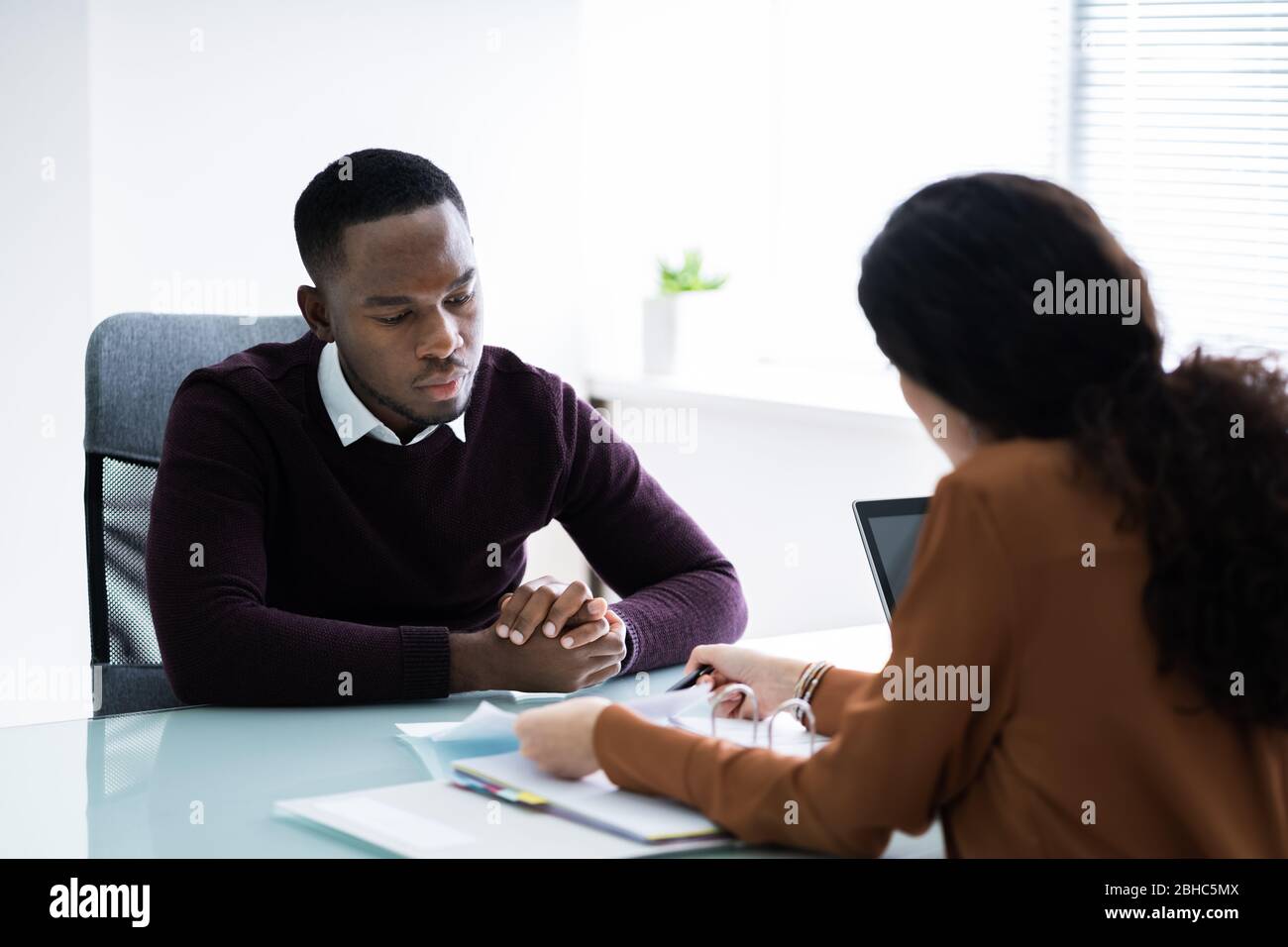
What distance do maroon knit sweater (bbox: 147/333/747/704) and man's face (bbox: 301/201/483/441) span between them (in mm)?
84

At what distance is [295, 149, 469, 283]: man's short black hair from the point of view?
5.81ft

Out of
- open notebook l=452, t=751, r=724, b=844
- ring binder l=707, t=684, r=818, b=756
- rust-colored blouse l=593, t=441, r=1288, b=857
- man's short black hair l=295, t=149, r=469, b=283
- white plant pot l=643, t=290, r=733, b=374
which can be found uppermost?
man's short black hair l=295, t=149, r=469, b=283

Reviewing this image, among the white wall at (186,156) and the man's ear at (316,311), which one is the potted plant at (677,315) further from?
the man's ear at (316,311)

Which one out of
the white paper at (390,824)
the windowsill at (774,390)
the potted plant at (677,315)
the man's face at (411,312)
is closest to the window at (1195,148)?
the windowsill at (774,390)

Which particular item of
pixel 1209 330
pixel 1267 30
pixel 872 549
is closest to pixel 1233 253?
pixel 1209 330

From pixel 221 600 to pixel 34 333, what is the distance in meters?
1.64

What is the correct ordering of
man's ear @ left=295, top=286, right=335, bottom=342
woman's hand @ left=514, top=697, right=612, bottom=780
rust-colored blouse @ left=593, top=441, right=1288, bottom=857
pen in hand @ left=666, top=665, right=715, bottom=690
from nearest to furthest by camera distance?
rust-colored blouse @ left=593, top=441, right=1288, bottom=857 < woman's hand @ left=514, top=697, right=612, bottom=780 < pen in hand @ left=666, top=665, right=715, bottom=690 < man's ear @ left=295, top=286, right=335, bottom=342

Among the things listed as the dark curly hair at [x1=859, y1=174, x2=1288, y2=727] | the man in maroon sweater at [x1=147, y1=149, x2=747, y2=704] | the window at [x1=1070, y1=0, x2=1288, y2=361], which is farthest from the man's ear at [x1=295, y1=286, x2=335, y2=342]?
the window at [x1=1070, y1=0, x2=1288, y2=361]

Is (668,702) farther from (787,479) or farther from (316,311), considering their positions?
(787,479)

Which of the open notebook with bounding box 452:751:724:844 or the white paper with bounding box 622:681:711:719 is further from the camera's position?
the white paper with bounding box 622:681:711:719

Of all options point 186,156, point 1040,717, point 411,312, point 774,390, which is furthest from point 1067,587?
point 186,156

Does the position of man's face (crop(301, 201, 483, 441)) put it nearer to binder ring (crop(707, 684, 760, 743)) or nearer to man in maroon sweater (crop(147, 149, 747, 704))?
man in maroon sweater (crop(147, 149, 747, 704))

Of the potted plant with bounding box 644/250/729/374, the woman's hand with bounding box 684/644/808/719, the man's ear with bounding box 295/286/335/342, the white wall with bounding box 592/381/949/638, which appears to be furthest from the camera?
the potted plant with bounding box 644/250/729/374

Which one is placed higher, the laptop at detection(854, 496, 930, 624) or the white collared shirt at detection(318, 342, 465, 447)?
the white collared shirt at detection(318, 342, 465, 447)
